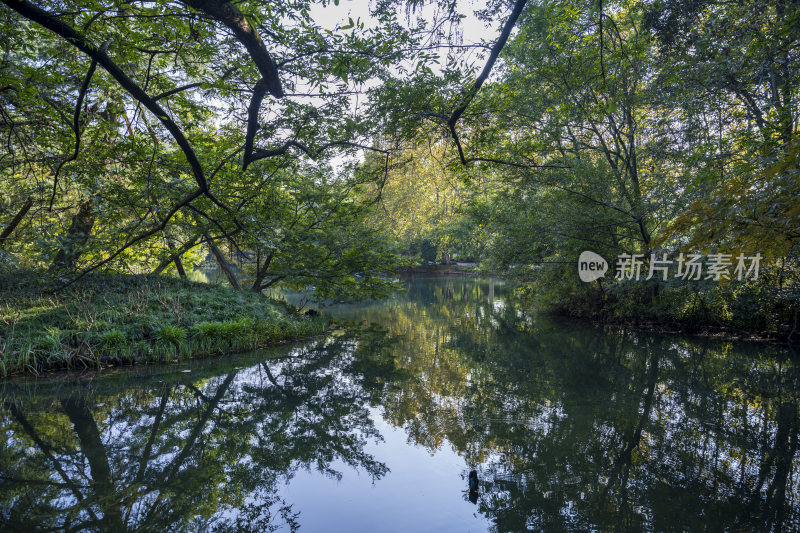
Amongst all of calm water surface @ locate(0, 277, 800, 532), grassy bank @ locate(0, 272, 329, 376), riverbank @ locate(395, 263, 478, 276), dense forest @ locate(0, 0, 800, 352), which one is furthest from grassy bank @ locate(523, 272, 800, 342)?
riverbank @ locate(395, 263, 478, 276)

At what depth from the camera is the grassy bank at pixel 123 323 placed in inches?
239

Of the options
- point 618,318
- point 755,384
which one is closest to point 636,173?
point 618,318

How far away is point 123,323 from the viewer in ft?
22.6

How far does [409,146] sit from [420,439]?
458cm

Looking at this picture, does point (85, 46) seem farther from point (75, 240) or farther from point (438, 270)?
point (438, 270)

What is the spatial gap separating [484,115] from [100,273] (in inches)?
307

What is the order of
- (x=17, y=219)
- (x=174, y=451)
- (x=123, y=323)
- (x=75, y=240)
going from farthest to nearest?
(x=17, y=219) < (x=123, y=323) < (x=75, y=240) < (x=174, y=451)

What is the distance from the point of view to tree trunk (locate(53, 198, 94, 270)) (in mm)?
6331

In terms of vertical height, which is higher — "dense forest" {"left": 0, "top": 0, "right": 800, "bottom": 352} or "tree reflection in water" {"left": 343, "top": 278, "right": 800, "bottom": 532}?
"dense forest" {"left": 0, "top": 0, "right": 800, "bottom": 352}

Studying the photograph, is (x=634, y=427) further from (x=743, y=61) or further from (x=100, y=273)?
(x=100, y=273)

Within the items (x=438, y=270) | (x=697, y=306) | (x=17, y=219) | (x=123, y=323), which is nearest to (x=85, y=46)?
(x=123, y=323)

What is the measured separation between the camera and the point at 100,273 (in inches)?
327

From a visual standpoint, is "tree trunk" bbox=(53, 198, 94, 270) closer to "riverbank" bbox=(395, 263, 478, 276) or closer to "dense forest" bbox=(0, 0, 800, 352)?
"dense forest" bbox=(0, 0, 800, 352)

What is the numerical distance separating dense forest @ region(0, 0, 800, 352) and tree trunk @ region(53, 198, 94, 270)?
65 mm
